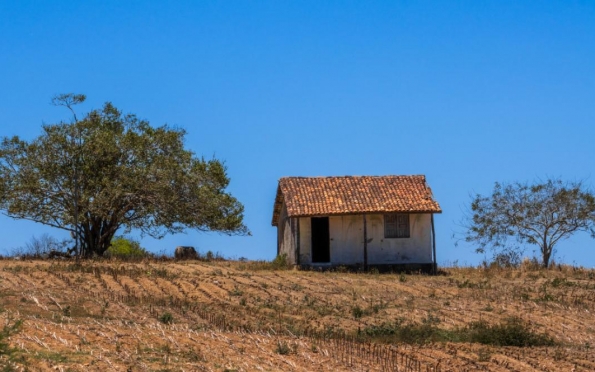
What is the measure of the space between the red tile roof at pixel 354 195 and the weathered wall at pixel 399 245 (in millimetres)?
686

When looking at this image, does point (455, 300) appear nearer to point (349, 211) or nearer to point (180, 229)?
point (349, 211)

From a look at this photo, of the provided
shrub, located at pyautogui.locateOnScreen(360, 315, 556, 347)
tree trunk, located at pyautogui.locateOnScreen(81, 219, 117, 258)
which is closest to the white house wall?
tree trunk, located at pyautogui.locateOnScreen(81, 219, 117, 258)

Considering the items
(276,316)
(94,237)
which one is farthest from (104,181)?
(276,316)

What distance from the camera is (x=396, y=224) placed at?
117ft

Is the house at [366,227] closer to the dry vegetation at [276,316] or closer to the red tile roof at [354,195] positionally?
the red tile roof at [354,195]

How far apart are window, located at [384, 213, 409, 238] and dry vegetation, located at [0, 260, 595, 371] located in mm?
2349

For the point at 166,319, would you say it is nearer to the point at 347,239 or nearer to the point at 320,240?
the point at 347,239

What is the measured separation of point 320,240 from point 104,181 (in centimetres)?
845

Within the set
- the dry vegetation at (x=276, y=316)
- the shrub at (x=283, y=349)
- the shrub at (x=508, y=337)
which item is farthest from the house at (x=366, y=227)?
the shrub at (x=283, y=349)

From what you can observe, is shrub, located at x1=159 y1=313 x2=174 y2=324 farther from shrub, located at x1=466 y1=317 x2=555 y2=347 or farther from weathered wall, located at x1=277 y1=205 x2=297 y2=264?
weathered wall, located at x1=277 y1=205 x2=297 y2=264

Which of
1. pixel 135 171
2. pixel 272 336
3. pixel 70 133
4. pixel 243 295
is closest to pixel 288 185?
pixel 135 171

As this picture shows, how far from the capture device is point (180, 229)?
3778cm

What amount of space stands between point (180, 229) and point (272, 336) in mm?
19250

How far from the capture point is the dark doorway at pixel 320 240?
120 ft
